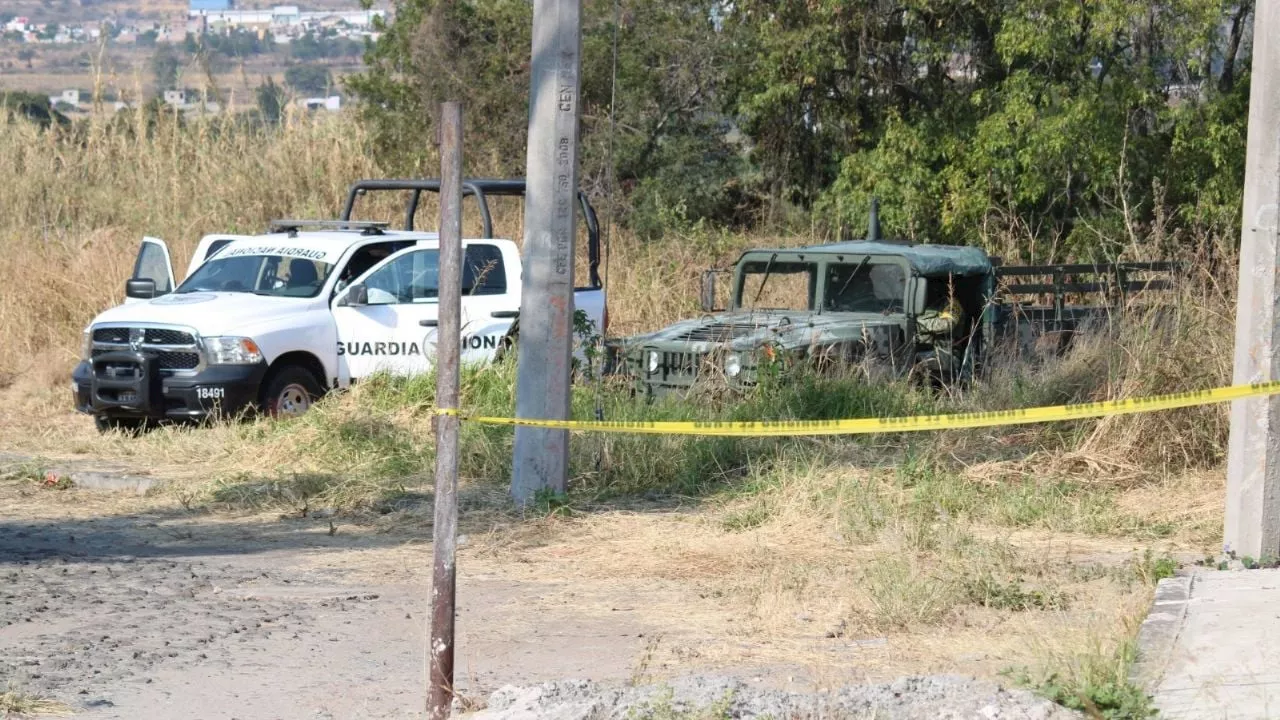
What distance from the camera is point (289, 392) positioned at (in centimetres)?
1244

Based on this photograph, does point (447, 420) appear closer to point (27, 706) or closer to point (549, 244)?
point (27, 706)

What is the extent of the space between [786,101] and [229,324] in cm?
1054

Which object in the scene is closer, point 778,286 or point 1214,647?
point 1214,647

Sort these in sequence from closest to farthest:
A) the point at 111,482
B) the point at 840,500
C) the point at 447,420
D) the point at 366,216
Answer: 1. the point at 447,420
2. the point at 840,500
3. the point at 111,482
4. the point at 366,216

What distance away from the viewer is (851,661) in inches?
242

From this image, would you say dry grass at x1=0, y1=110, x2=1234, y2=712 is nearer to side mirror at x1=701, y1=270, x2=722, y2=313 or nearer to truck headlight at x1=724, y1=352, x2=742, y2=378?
truck headlight at x1=724, y1=352, x2=742, y2=378

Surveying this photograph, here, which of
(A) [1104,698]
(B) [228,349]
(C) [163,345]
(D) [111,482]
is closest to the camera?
(A) [1104,698]

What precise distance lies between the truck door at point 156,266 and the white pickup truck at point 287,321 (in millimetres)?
16

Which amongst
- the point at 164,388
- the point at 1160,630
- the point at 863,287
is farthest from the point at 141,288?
the point at 1160,630

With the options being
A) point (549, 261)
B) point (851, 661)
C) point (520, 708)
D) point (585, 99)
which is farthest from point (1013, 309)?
point (585, 99)

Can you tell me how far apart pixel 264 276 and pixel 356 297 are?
0.93m

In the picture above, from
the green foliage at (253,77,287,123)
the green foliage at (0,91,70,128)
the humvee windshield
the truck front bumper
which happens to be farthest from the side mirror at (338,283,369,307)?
the green foliage at (0,91,70,128)

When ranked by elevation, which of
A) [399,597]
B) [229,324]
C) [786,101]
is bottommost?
[399,597]

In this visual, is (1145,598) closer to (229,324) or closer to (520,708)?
(520,708)
